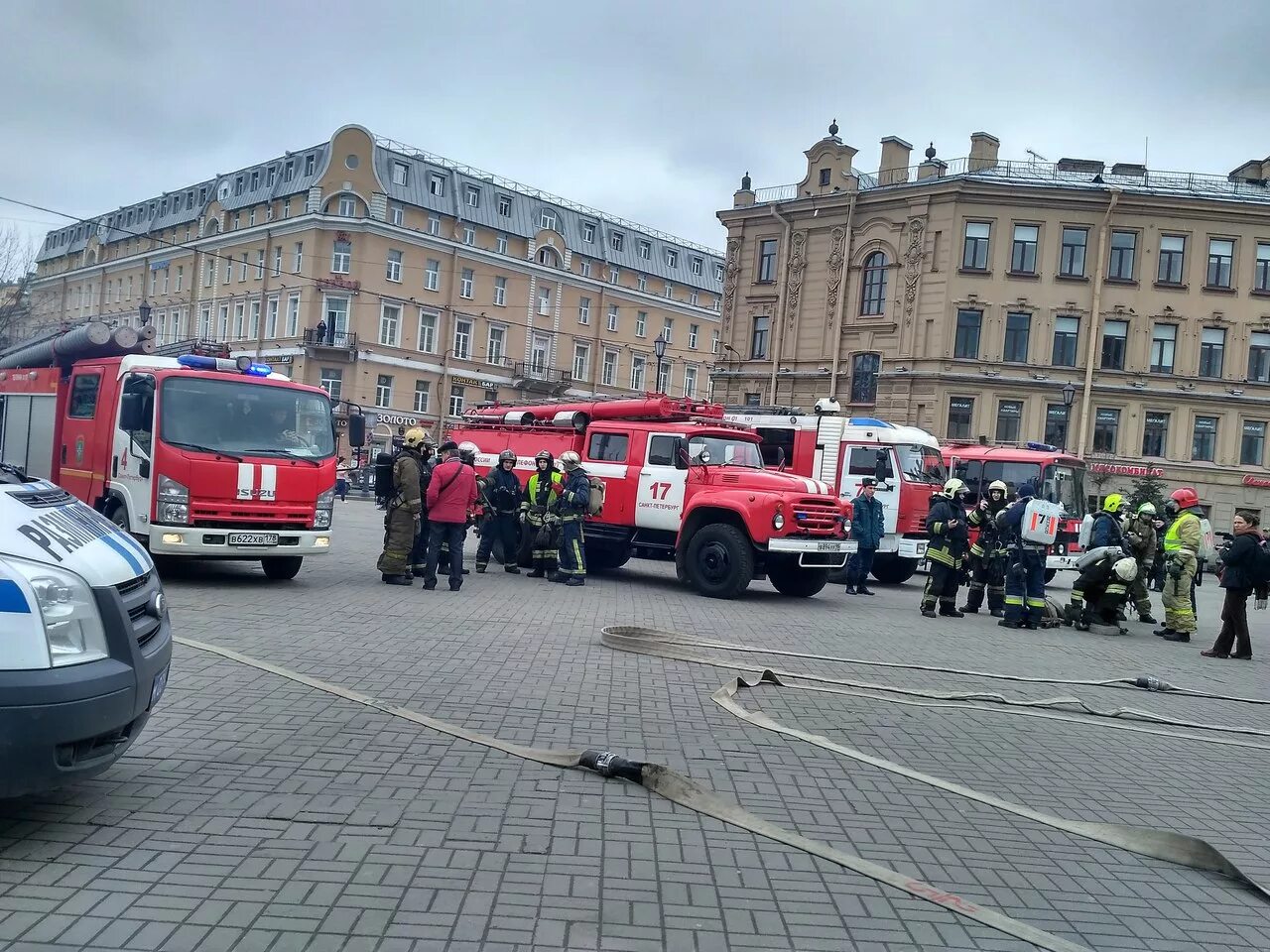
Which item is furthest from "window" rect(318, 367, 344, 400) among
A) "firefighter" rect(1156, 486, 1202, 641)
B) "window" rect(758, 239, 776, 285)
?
"firefighter" rect(1156, 486, 1202, 641)

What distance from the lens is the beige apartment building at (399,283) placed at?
2127 inches

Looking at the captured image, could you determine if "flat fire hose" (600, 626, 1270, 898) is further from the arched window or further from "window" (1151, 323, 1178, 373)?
"window" (1151, 323, 1178, 373)

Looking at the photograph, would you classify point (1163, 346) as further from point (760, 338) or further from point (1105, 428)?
point (760, 338)

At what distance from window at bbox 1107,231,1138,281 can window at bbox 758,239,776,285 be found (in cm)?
1297

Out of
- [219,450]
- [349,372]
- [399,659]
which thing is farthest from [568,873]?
[349,372]

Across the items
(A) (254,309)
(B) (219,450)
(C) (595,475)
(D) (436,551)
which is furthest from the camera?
(A) (254,309)

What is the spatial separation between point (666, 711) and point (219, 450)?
7085 mm

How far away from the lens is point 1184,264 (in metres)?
39.5

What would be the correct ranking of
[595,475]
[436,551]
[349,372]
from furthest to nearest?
[349,372] → [595,475] → [436,551]

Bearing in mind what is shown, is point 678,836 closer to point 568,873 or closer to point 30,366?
point 568,873

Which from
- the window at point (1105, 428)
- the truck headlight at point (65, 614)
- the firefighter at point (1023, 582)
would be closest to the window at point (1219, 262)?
the window at point (1105, 428)

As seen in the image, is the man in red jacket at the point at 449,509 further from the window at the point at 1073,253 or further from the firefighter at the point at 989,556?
the window at the point at 1073,253

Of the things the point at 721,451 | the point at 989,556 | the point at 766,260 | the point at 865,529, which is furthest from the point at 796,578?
the point at 766,260

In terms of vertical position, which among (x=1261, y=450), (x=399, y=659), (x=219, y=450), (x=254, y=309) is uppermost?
(x=254, y=309)
